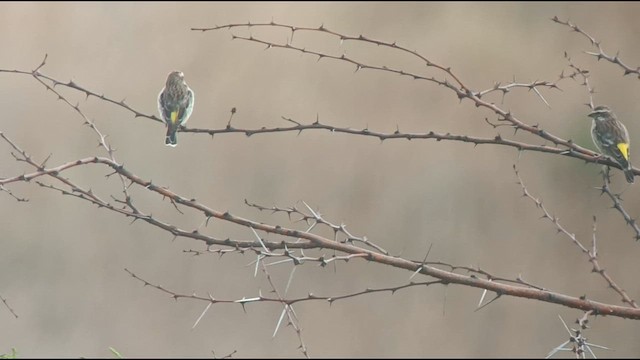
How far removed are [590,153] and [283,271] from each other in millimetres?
1030

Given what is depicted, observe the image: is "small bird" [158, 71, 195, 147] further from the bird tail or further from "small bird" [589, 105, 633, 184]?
"small bird" [589, 105, 633, 184]

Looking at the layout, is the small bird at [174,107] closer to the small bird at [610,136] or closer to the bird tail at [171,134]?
the bird tail at [171,134]

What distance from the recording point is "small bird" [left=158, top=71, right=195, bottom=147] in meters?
1.59

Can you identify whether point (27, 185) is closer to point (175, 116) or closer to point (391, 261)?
point (175, 116)

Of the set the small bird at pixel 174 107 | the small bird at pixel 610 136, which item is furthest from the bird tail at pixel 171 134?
the small bird at pixel 610 136

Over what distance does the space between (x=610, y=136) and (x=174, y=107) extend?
91 centimetres

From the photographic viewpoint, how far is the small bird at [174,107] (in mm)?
1591

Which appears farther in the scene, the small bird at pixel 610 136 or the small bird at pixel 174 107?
the small bird at pixel 174 107

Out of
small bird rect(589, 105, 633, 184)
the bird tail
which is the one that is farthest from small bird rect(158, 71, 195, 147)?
small bird rect(589, 105, 633, 184)

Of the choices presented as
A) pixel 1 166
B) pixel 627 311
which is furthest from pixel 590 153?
pixel 1 166

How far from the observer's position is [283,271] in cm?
204

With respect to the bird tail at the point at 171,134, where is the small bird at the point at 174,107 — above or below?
above

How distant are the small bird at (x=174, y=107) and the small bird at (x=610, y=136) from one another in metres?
0.87

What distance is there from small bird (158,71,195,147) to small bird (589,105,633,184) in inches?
34.2
